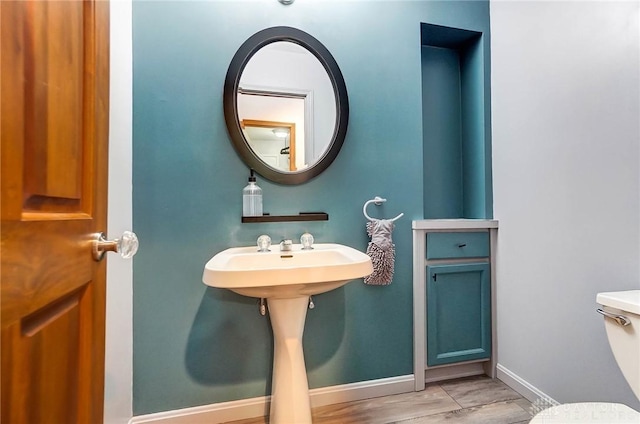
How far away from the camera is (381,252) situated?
159cm

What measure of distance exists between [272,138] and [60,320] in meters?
1.17

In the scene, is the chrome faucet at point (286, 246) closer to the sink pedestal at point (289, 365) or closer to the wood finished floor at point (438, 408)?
the sink pedestal at point (289, 365)

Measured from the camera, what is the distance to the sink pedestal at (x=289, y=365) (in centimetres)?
125

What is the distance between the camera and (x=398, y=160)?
5.67 feet

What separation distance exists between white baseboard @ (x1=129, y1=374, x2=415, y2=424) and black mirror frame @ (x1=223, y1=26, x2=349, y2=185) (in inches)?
42.6

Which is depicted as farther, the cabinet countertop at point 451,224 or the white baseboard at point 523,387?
the cabinet countertop at point 451,224

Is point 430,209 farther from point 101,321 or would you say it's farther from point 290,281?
point 101,321

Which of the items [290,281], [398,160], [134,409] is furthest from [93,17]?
[134,409]

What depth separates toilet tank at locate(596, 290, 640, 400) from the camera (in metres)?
0.87

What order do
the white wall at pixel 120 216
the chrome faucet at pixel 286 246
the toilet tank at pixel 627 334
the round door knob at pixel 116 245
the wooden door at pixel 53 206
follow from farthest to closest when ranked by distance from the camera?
the chrome faucet at pixel 286 246
the white wall at pixel 120 216
the toilet tank at pixel 627 334
the round door knob at pixel 116 245
the wooden door at pixel 53 206

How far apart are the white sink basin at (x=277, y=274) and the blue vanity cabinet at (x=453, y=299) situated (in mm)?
588

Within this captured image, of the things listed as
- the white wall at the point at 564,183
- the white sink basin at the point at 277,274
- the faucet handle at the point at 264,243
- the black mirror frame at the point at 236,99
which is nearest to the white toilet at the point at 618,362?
the white wall at the point at 564,183

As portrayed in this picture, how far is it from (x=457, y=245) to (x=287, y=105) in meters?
1.20

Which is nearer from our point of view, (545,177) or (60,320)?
(60,320)
